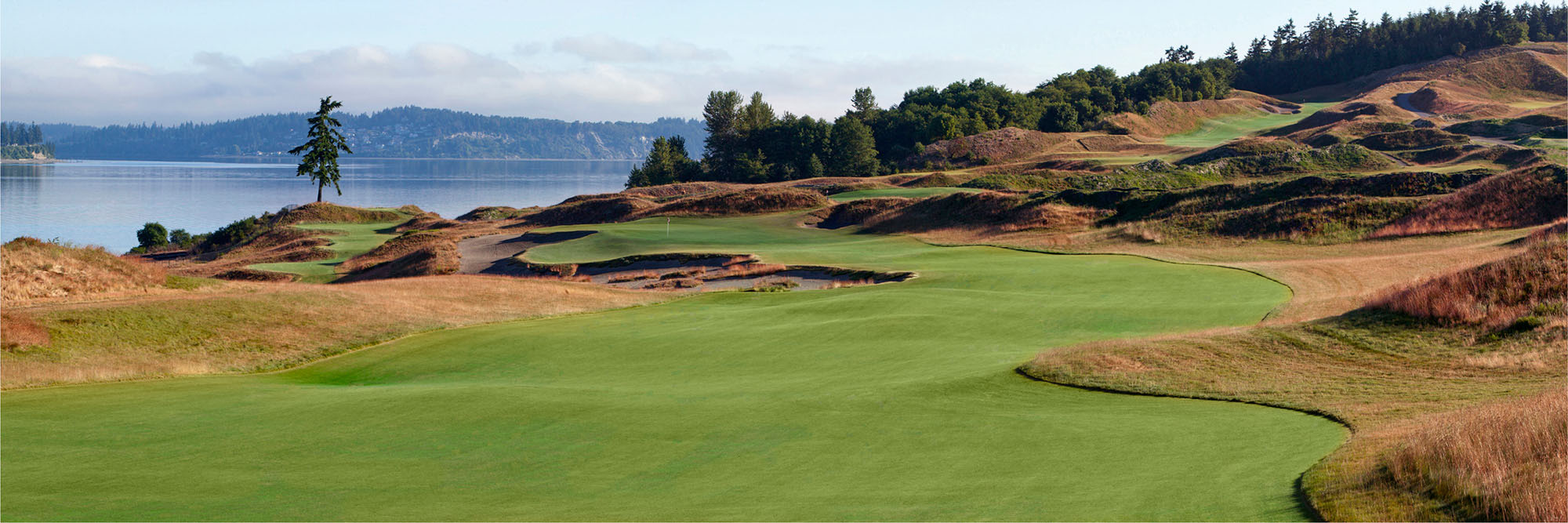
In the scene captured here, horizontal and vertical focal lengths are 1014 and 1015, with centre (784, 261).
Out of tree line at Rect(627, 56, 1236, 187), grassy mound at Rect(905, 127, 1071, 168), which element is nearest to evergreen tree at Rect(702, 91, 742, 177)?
tree line at Rect(627, 56, 1236, 187)

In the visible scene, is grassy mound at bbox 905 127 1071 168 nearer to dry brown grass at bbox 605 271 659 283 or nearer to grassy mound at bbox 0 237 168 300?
dry brown grass at bbox 605 271 659 283

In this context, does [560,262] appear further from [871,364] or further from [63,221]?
[63,221]

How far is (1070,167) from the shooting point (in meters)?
74.8

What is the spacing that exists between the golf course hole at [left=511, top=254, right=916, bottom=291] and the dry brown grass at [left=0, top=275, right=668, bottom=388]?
20.3 ft

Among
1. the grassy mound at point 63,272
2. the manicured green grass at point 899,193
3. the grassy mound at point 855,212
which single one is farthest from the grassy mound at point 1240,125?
the grassy mound at point 63,272

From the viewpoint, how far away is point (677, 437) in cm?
1162

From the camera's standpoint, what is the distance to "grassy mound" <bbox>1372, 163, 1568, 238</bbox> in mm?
34938

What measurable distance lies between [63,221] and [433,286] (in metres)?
86.5

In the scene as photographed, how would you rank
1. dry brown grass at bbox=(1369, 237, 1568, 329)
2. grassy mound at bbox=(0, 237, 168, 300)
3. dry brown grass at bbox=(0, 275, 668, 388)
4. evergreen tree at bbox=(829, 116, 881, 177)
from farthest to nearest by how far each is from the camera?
1. evergreen tree at bbox=(829, 116, 881, 177)
2. grassy mound at bbox=(0, 237, 168, 300)
3. dry brown grass at bbox=(0, 275, 668, 388)
4. dry brown grass at bbox=(1369, 237, 1568, 329)

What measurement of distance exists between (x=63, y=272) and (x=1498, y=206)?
Result: 43785mm

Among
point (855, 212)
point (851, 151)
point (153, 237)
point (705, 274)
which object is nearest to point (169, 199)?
point (153, 237)

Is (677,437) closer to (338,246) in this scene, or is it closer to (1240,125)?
(338,246)

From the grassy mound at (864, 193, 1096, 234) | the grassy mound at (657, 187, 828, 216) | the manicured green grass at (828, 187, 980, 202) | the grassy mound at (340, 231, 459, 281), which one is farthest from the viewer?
the manicured green grass at (828, 187, 980, 202)

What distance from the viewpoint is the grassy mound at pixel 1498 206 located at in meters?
34.9
